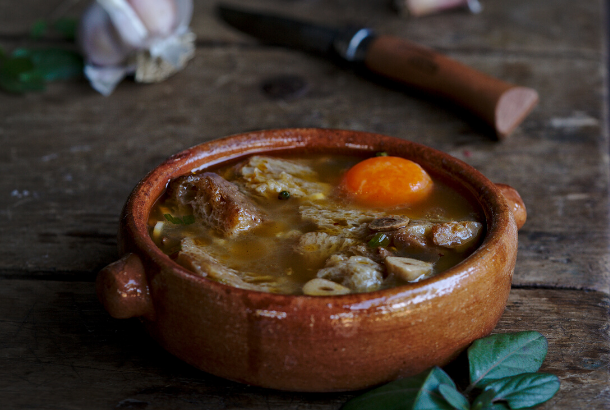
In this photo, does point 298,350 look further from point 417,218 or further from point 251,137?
point 251,137

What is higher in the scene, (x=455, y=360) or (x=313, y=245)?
(x=313, y=245)

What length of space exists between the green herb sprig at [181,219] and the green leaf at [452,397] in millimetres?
676

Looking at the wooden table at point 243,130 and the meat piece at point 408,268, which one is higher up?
the meat piece at point 408,268

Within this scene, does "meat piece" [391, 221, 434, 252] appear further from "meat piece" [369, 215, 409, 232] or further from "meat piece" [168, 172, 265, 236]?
"meat piece" [168, 172, 265, 236]

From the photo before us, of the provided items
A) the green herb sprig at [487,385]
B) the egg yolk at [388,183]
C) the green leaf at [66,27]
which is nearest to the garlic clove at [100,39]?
the green leaf at [66,27]

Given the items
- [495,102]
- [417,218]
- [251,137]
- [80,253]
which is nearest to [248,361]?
[417,218]

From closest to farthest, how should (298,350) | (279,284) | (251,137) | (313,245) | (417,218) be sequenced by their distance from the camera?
(298,350)
(279,284)
(313,245)
(417,218)
(251,137)

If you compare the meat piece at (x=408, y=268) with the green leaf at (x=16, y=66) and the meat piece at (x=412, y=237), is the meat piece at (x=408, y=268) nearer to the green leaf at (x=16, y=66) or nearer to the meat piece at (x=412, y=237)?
the meat piece at (x=412, y=237)

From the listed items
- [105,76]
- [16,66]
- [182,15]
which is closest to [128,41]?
[105,76]

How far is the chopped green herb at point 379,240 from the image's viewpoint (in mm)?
1396

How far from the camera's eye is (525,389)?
4.04 feet

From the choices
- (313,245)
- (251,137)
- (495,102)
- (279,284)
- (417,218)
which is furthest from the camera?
(495,102)

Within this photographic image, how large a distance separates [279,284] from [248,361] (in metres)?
0.16

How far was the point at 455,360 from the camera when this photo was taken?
1.35 meters
